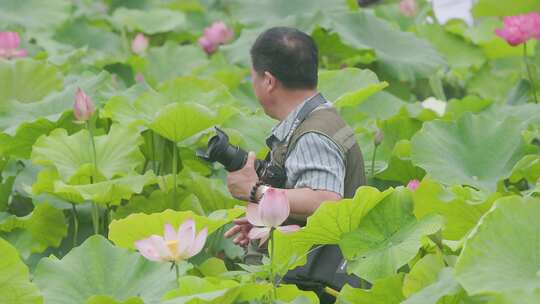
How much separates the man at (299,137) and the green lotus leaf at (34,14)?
7.54 feet

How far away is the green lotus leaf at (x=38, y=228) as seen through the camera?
3.08 metres

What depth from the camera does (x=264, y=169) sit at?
9.21ft

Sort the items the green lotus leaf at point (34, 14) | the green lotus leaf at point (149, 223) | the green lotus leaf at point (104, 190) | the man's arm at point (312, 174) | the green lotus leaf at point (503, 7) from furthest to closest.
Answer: the green lotus leaf at point (34, 14) → the green lotus leaf at point (503, 7) → the green lotus leaf at point (104, 190) → the man's arm at point (312, 174) → the green lotus leaf at point (149, 223)

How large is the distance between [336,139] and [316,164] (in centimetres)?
7

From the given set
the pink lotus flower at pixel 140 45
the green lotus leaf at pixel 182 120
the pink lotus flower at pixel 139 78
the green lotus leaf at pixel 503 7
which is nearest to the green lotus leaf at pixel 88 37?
the pink lotus flower at pixel 140 45

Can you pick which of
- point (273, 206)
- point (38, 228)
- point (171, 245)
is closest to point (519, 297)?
point (273, 206)

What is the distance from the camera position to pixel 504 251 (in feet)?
7.38

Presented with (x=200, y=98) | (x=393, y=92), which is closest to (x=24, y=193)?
(x=200, y=98)

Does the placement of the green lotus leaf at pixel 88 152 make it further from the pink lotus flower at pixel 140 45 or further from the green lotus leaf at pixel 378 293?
the pink lotus flower at pixel 140 45

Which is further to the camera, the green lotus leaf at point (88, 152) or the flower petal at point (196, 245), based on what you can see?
the green lotus leaf at point (88, 152)

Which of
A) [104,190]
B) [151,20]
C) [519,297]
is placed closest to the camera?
[519,297]

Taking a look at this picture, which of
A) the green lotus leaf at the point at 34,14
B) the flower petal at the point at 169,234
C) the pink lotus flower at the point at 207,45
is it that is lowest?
the pink lotus flower at the point at 207,45

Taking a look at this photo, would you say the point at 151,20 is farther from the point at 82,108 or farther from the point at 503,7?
the point at 82,108

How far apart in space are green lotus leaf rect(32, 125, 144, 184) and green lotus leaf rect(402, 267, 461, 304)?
42.4 inches
